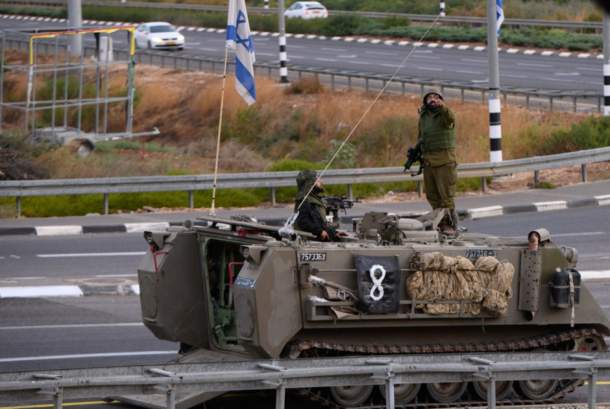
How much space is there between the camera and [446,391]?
44.8ft

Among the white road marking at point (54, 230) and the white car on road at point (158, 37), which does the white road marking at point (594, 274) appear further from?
the white car on road at point (158, 37)

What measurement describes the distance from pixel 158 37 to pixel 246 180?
116ft

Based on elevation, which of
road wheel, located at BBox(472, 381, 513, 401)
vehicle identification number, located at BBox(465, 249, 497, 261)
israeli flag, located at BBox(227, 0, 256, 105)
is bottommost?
road wheel, located at BBox(472, 381, 513, 401)

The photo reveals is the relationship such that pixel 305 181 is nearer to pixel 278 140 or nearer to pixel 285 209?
pixel 285 209

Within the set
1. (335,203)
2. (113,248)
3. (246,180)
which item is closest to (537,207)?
(246,180)

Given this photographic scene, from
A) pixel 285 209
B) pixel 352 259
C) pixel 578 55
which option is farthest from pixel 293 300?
pixel 578 55

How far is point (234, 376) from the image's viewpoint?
1109 cm

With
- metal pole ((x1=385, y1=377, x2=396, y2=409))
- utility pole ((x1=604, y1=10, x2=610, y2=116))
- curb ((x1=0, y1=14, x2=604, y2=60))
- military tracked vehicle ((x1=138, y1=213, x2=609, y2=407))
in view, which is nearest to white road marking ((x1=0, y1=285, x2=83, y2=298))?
military tracked vehicle ((x1=138, y1=213, x2=609, y2=407))

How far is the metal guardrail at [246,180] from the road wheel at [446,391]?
1279 cm

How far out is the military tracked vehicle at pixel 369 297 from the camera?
42.3 feet

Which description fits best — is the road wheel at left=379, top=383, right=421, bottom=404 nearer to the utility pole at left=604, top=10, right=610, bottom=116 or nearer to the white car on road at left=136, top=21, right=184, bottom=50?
the utility pole at left=604, top=10, right=610, bottom=116

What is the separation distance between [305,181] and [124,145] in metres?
25.6

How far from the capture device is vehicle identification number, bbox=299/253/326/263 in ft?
42.4

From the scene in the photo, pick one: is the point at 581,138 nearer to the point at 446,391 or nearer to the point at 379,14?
the point at 446,391
